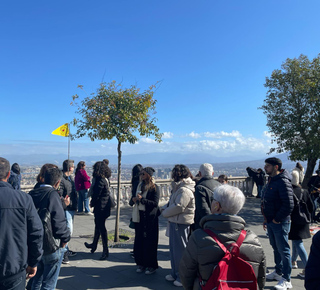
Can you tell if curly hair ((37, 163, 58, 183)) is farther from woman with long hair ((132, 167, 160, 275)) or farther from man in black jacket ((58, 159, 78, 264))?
woman with long hair ((132, 167, 160, 275))

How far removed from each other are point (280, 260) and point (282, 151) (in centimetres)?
1065

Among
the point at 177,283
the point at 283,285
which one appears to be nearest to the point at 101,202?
the point at 177,283

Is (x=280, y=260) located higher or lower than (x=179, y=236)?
lower

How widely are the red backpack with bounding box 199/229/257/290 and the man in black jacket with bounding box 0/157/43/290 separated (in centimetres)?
175

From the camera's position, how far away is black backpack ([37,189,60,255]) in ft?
10.9

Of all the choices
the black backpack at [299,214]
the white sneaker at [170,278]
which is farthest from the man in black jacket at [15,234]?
the black backpack at [299,214]

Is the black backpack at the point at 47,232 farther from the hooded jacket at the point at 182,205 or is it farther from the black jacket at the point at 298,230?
the black jacket at the point at 298,230

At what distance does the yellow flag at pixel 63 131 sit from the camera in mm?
7957

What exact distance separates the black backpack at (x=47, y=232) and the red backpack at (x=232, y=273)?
2.01m

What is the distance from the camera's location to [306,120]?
13.3 meters

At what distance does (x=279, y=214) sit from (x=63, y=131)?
19.9 ft

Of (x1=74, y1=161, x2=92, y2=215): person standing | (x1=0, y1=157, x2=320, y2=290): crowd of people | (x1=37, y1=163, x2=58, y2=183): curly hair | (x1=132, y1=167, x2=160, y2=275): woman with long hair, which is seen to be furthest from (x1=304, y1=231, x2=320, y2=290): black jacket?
(x1=74, y1=161, x2=92, y2=215): person standing

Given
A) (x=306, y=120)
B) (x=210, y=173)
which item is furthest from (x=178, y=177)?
(x=306, y=120)

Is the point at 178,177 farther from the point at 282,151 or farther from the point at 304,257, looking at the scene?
the point at 282,151
